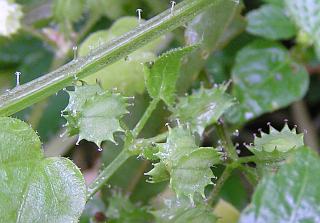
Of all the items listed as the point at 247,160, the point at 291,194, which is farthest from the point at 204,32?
the point at 291,194

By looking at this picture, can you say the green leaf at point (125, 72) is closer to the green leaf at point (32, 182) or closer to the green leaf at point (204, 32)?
the green leaf at point (204, 32)

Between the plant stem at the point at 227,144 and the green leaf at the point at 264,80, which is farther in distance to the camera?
the green leaf at the point at 264,80

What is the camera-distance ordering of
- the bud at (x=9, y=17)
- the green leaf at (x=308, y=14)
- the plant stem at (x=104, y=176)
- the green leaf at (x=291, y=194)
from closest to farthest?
the green leaf at (x=291, y=194) → the plant stem at (x=104, y=176) → the green leaf at (x=308, y=14) → the bud at (x=9, y=17)

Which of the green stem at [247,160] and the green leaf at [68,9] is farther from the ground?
the green leaf at [68,9]

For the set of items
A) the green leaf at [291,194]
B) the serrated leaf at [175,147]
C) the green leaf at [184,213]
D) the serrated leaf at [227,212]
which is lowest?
the serrated leaf at [227,212]

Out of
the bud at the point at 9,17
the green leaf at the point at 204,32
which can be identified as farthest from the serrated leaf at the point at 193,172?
the bud at the point at 9,17

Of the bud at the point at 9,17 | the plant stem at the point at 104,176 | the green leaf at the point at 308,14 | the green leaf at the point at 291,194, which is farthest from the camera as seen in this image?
the bud at the point at 9,17
